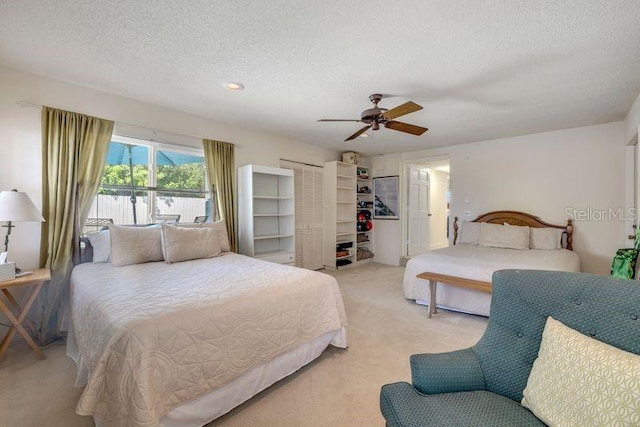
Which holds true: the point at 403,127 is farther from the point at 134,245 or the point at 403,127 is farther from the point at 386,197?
the point at 386,197

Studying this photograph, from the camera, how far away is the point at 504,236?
4055 millimetres

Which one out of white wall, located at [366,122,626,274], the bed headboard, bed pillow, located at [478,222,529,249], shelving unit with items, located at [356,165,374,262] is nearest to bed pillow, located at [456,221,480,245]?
bed pillow, located at [478,222,529,249]

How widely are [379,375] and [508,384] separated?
3.31 ft

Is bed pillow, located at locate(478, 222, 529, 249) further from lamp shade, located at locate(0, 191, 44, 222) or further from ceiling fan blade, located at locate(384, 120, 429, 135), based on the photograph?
lamp shade, located at locate(0, 191, 44, 222)

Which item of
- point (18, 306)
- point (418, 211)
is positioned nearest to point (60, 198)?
point (18, 306)

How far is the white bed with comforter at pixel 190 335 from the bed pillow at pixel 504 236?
301cm

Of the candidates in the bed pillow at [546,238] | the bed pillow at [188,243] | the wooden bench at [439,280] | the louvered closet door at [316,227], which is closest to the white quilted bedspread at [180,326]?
the bed pillow at [188,243]

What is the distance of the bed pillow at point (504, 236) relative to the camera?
13.0 feet

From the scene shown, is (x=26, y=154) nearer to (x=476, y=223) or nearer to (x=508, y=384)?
(x=508, y=384)

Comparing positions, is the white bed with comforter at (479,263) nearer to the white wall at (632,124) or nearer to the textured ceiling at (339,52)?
the white wall at (632,124)

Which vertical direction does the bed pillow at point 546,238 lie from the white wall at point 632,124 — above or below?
below

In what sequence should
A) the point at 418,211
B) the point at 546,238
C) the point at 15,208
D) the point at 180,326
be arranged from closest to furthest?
the point at 180,326 → the point at 15,208 → the point at 546,238 → the point at 418,211

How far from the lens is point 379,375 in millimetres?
2004

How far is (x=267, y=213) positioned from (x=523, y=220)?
4.03 m
